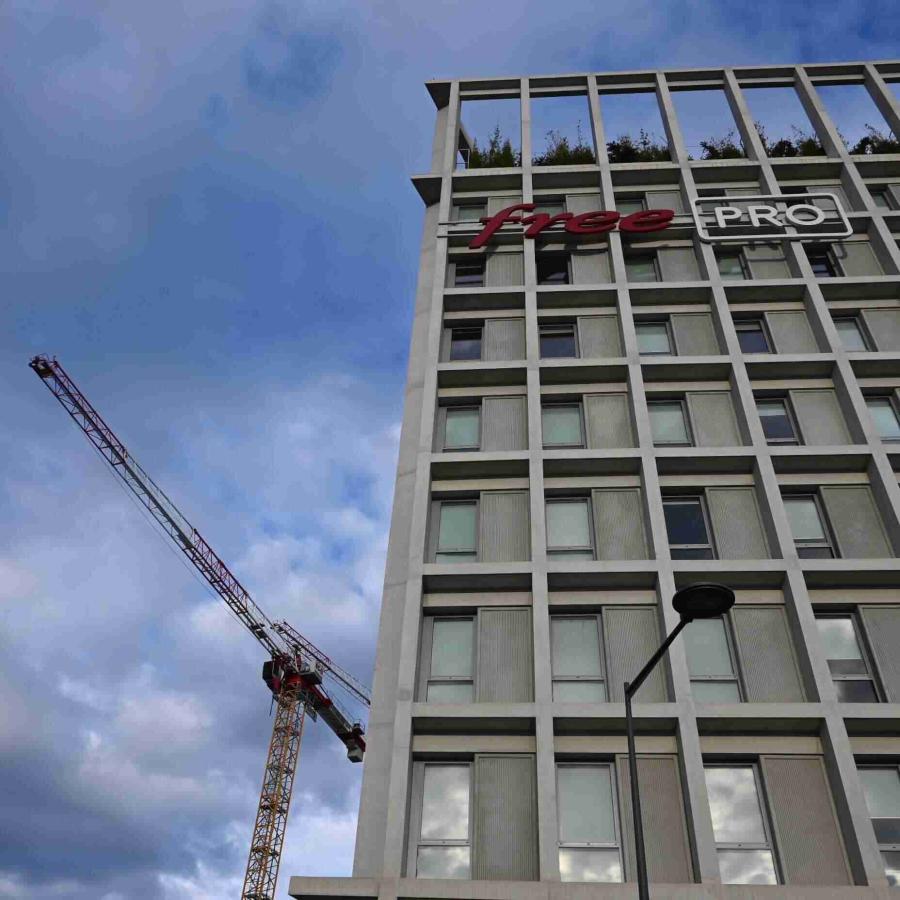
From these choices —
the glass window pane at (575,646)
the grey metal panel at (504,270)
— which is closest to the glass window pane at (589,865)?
the glass window pane at (575,646)

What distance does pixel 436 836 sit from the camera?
613 inches

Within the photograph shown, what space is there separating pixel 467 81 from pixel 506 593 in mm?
23703

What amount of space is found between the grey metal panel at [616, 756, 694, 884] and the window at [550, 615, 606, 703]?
1582 mm

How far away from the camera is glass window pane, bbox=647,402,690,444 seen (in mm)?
21906

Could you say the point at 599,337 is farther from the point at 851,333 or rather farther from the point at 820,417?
the point at 851,333

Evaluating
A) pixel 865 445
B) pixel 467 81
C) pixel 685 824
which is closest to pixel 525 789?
pixel 685 824

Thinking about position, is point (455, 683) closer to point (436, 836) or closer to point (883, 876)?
point (436, 836)

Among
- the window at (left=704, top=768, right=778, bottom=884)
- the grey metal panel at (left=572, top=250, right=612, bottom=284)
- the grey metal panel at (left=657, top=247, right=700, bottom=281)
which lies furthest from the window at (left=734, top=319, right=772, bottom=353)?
the window at (left=704, top=768, right=778, bottom=884)

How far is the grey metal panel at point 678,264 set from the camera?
26.0 meters

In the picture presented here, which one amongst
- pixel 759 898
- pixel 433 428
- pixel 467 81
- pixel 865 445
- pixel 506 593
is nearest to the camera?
pixel 759 898

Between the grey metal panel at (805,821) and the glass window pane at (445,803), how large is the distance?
230 inches

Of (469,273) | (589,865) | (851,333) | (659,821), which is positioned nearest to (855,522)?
(851,333)

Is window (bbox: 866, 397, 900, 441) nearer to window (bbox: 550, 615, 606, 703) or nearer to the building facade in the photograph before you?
the building facade

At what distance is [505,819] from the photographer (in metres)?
15.5
